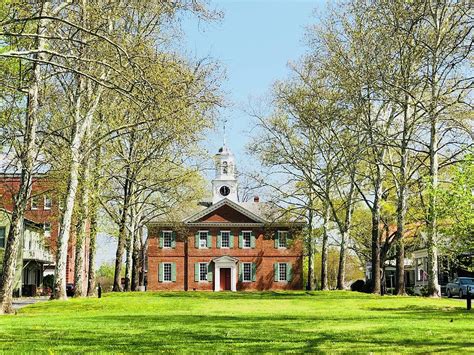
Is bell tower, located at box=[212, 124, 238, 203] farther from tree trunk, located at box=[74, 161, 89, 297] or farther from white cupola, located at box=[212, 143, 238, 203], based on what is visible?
tree trunk, located at box=[74, 161, 89, 297]

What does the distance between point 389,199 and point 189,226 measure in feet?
63.7

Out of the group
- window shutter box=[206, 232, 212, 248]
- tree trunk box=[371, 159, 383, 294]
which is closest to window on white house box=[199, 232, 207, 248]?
window shutter box=[206, 232, 212, 248]

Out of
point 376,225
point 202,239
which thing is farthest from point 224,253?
point 376,225

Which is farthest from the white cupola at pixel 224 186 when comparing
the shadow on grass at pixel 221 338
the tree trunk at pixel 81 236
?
the shadow on grass at pixel 221 338

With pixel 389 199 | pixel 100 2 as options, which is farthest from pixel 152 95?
pixel 389 199

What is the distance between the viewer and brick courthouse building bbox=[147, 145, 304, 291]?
6631cm

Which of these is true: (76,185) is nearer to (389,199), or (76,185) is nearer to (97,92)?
(97,92)

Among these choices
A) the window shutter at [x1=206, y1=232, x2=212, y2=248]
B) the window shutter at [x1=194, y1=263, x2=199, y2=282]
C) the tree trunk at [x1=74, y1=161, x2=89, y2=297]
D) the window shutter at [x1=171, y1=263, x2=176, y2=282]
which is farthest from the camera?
the window shutter at [x1=206, y1=232, x2=212, y2=248]

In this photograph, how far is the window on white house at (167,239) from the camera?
66688mm

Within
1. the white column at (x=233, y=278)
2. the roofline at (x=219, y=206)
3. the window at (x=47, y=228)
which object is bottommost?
the white column at (x=233, y=278)

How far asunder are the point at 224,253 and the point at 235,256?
1.05m

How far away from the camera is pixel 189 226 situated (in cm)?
6712

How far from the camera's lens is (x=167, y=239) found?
219ft

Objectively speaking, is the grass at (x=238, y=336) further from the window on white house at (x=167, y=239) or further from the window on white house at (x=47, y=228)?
the window on white house at (x=167, y=239)
